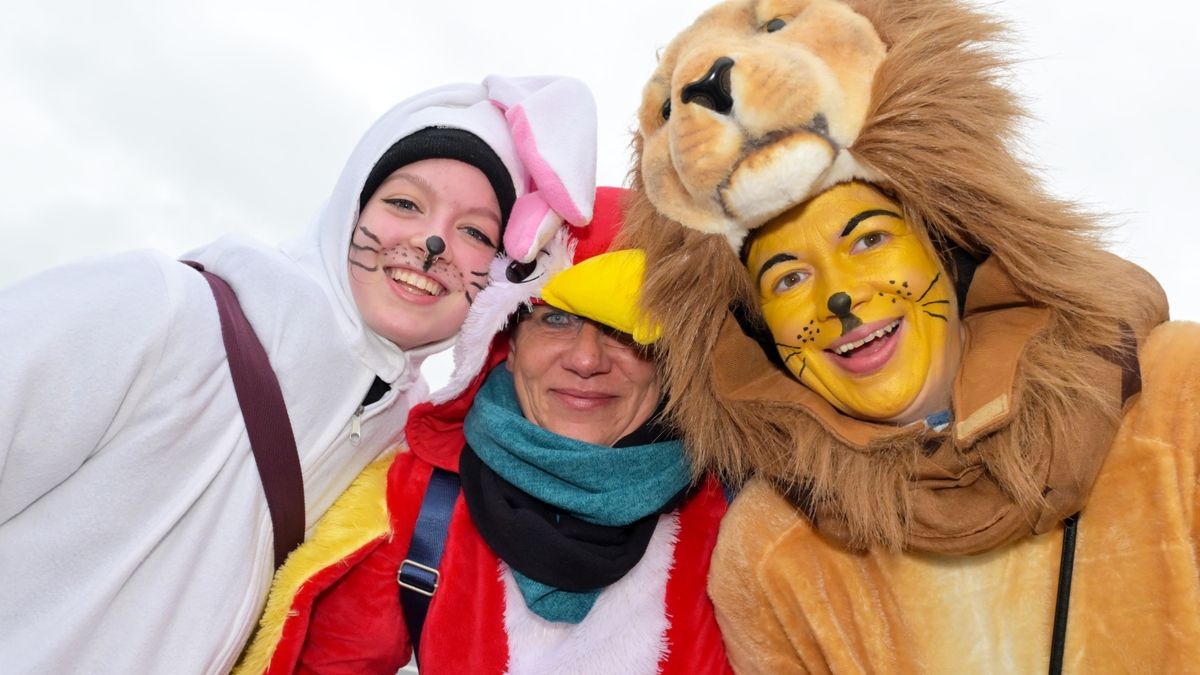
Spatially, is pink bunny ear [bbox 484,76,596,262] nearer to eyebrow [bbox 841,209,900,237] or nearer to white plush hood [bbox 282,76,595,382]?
white plush hood [bbox 282,76,595,382]

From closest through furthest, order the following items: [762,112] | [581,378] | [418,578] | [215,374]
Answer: [762,112], [215,374], [418,578], [581,378]

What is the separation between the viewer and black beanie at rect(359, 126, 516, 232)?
2316mm

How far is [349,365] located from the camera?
217 centimetres

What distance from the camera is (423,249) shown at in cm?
223

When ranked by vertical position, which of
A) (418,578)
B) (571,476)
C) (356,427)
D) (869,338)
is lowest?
(418,578)

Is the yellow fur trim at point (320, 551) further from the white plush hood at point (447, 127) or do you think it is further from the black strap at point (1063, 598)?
the black strap at point (1063, 598)

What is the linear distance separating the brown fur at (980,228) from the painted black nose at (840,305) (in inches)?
8.7

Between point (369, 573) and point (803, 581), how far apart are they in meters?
1.07

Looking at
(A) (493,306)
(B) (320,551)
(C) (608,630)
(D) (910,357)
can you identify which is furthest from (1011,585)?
(B) (320,551)

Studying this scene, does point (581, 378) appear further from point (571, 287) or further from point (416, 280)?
point (416, 280)

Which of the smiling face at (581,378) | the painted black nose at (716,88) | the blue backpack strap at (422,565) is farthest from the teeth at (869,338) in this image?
the blue backpack strap at (422,565)

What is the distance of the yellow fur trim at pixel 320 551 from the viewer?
7.13ft

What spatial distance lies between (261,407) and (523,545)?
0.73 meters

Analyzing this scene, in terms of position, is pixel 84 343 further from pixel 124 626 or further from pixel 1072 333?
pixel 1072 333
